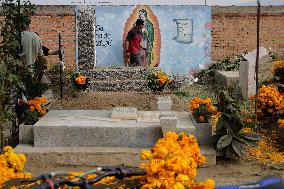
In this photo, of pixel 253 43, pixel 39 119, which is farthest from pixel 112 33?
pixel 39 119

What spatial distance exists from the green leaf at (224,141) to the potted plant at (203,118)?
29 cm

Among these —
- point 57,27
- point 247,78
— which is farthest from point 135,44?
point 247,78

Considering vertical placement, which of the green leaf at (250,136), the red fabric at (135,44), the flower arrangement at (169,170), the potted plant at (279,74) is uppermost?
the red fabric at (135,44)

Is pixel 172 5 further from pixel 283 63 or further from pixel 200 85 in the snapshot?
pixel 283 63

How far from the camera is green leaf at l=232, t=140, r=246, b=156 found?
813 cm

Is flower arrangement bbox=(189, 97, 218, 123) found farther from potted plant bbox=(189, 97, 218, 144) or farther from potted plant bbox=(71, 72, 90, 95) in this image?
potted plant bbox=(71, 72, 90, 95)

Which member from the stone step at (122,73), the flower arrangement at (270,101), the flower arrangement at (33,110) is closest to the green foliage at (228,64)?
the stone step at (122,73)

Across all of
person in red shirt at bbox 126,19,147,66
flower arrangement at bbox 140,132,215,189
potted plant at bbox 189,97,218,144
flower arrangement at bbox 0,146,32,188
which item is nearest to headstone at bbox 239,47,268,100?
potted plant at bbox 189,97,218,144

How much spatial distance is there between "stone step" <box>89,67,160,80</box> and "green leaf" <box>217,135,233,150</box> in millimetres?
7087

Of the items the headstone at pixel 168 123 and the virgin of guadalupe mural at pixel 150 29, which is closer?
the headstone at pixel 168 123

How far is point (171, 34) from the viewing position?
18016mm

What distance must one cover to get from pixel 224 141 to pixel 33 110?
3289 millimetres

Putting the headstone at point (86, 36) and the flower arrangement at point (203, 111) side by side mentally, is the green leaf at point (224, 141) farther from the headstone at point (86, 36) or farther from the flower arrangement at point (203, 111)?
the headstone at point (86, 36)

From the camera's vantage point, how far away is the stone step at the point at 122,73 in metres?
15.0
